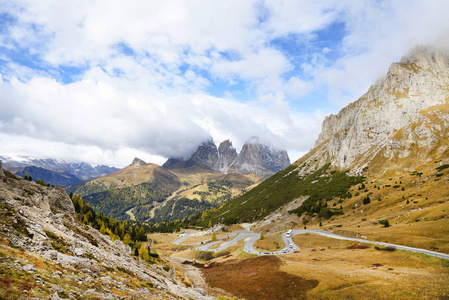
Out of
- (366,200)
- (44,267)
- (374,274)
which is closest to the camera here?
(44,267)

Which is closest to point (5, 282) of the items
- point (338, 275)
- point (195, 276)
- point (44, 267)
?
point (44, 267)

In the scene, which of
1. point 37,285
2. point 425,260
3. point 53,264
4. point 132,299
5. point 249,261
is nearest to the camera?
point 37,285

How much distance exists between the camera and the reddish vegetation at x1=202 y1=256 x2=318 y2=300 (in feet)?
155

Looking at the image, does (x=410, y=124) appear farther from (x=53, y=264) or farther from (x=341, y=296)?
(x=53, y=264)

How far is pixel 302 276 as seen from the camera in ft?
169

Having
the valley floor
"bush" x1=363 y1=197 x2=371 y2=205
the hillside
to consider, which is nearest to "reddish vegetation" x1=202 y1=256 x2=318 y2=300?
the valley floor

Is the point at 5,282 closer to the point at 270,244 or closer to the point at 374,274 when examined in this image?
the point at 374,274

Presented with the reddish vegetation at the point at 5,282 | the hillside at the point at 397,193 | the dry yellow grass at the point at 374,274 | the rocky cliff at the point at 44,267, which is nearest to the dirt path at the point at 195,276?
the dry yellow grass at the point at 374,274

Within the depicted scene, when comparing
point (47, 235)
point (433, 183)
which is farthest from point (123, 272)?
point (433, 183)

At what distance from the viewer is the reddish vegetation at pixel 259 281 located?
1864 inches

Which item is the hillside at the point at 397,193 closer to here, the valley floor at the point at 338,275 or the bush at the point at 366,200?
the bush at the point at 366,200

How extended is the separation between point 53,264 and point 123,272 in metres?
13.9

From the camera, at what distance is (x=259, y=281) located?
188ft

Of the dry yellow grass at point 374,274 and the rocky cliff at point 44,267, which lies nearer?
the rocky cliff at point 44,267
